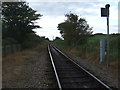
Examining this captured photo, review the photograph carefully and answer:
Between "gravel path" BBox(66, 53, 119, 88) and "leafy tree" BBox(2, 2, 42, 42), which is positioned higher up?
"leafy tree" BBox(2, 2, 42, 42)

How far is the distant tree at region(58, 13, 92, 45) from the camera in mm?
39906

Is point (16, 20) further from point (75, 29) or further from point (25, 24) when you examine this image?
point (75, 29)

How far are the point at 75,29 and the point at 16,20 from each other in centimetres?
1000

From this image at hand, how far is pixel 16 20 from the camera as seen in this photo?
124ft

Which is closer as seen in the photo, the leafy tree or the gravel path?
the gravel path

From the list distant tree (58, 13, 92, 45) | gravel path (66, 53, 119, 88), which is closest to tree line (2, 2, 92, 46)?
distant tree (58, 13, 92, 45)

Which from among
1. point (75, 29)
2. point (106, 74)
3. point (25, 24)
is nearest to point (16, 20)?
point (25, 24)

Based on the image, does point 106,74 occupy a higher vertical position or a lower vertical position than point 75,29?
lower

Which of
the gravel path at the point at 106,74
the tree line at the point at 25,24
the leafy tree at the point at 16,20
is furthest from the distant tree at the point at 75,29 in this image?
the gravel path at the point at 106,74

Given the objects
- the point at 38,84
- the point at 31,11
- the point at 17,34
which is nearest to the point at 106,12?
the point at 38,84

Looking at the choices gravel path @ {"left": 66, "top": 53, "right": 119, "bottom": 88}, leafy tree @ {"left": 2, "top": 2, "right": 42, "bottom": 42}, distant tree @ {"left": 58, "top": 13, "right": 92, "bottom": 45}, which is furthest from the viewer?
distant tree @ {"left": 58, "top": 13, "right": 92, "bottom": 45}

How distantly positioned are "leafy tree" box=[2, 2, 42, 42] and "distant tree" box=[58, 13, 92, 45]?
6.60 meters

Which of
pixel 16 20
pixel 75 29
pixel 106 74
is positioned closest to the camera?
pixel 106 74

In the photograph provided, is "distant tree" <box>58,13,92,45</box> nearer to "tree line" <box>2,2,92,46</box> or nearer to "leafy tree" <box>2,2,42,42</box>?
"tree line" <box>2,2,92,46</box>
